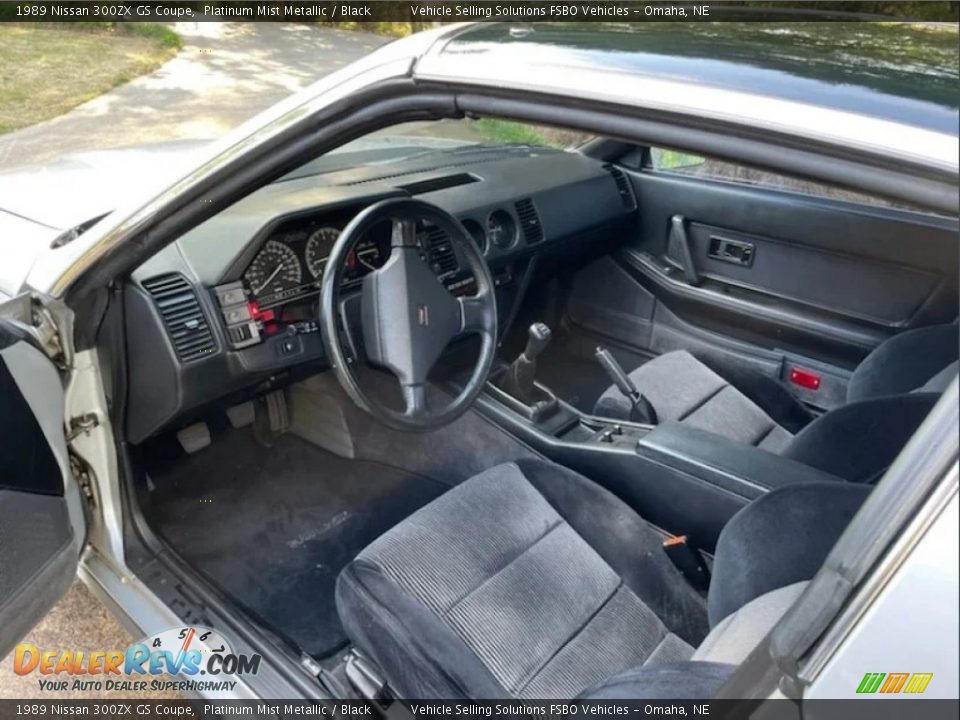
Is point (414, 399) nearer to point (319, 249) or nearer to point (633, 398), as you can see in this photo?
point (319, 249)

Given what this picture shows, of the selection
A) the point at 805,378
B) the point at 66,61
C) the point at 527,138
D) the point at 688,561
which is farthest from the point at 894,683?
the point at 66,61

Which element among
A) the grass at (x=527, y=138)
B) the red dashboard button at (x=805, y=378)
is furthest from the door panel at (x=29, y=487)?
the red dashboard button at (x=805, y=378)

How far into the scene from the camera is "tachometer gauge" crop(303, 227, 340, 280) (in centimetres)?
218

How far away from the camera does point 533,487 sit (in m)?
1.91

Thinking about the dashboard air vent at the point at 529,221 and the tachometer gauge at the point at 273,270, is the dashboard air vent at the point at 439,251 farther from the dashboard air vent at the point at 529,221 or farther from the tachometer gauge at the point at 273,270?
the dashboard air vent at the point at 529,221

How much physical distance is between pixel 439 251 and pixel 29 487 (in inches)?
49.6

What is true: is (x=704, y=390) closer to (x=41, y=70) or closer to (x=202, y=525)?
(x=202, y=525)

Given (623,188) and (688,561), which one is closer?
(688,561)

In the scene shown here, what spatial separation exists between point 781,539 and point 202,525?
72.5 inches

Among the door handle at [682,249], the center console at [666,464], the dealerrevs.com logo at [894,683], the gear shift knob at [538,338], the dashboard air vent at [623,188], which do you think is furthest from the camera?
the dashboard air vent at [623,188]

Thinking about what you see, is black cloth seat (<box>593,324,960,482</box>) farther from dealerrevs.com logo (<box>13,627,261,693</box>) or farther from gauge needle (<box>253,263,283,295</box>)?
dealerrevs.com logo (<box>13,627,261,693</box>)

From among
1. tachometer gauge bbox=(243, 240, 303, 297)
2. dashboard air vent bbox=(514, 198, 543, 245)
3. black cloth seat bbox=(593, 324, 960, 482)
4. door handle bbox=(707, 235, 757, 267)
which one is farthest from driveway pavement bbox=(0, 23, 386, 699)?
black cloth seat bbox=(593, 324, 960, 482)

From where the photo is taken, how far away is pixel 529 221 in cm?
297

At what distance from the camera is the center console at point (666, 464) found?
6.00 feet
